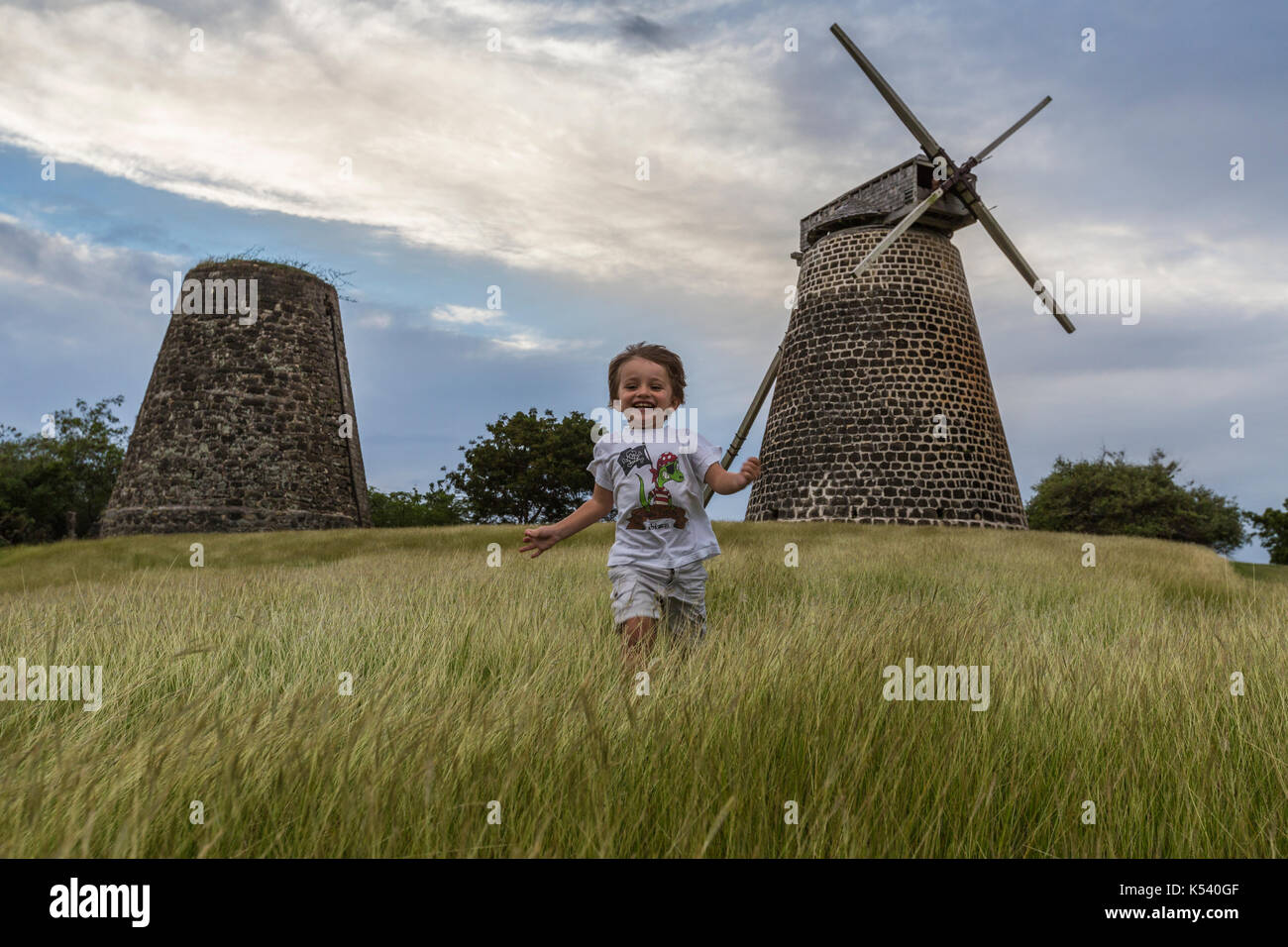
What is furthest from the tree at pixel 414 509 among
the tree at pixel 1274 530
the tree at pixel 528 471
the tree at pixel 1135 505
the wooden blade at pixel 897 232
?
the tree at pixel 1274 530

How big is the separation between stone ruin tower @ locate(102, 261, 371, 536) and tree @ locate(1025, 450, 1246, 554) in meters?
34.9

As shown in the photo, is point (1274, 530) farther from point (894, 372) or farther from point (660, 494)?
point (660, 494)

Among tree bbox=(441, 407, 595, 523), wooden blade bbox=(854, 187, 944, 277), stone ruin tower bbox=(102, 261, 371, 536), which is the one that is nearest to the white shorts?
wooden blade bbox=(854, 187, 944, 277)

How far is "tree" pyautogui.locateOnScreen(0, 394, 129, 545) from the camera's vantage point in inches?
1258

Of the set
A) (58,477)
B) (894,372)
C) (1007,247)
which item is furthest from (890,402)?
(58,477)

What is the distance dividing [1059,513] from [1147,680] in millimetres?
41363

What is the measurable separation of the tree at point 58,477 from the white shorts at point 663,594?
3775cm

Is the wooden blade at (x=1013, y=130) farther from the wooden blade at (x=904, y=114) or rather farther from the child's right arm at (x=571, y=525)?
the child's right arm at (x=571, y=525)

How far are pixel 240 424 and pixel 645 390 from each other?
2181 cm

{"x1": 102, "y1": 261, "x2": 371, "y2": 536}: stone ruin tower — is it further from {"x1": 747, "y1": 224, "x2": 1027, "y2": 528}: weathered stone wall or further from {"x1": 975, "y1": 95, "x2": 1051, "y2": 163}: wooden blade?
{"x1": 975, "y1": 95, "x2": 1051, "y2": 163}: wooden blade
